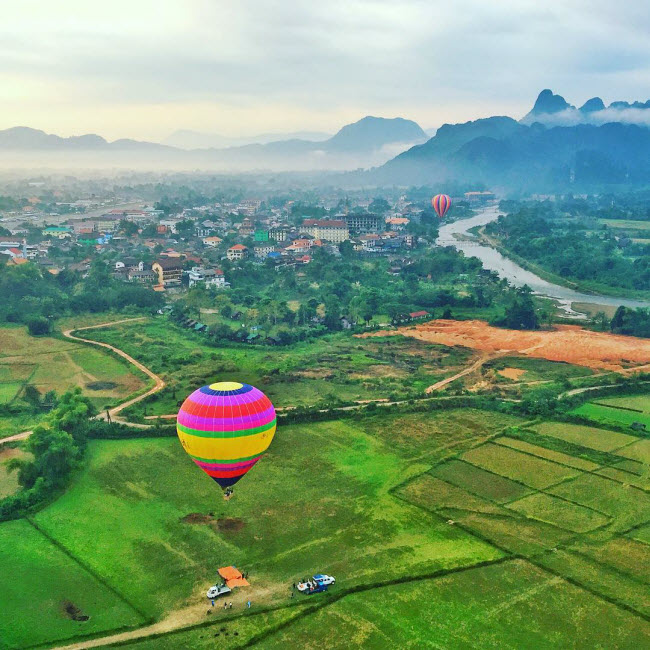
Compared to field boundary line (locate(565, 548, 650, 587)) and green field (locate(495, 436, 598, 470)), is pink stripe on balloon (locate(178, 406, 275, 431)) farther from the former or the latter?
green field (locate(495, 436, 598, 470))

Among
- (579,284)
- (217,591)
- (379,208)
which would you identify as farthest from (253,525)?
(379,208)

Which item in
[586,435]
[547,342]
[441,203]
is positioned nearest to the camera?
[586,435]

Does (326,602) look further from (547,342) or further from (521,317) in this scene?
(521,317)

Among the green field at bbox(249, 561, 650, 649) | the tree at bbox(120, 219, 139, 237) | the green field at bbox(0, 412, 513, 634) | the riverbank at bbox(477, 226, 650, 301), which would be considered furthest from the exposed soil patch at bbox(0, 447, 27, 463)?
the tree at bbox(120, 219, 139, 237)

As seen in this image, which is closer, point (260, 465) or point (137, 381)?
point (260, 465)

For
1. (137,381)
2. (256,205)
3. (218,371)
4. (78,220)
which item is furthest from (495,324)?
(256,205)

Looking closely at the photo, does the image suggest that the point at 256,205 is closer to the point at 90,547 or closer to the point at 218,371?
the point at 218,371
